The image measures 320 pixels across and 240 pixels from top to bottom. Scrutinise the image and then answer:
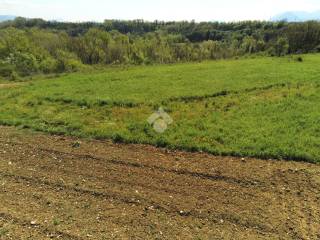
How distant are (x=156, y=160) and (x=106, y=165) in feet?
4.46

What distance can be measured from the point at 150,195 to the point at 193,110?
7.23 metres

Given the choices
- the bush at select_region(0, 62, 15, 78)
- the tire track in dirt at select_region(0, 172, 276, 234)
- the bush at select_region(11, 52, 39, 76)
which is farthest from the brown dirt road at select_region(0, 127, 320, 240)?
the bush at select_region(11, 52, 39, 76)

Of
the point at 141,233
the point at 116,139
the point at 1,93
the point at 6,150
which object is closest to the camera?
the point at 141,233

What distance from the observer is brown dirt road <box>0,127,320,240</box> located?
605 cm

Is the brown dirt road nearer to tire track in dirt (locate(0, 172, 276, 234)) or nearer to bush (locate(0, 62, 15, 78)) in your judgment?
tire track in dirt (locate(0, 172, 276, 234))

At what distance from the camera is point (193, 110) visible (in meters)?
13.9

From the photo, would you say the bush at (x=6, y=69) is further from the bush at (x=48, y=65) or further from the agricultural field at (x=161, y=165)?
the agricultural field at (x=161, y=165)

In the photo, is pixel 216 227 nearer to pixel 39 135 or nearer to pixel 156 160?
pixel 156 160

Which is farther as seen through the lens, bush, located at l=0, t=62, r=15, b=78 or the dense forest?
the dense forest

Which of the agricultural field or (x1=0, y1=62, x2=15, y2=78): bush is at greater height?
the agricultural field

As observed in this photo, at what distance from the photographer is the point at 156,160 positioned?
905cm

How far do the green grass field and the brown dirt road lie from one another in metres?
1.11

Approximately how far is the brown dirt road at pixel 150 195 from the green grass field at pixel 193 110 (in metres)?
1.11

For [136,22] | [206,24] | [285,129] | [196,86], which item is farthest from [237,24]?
[285,129]
